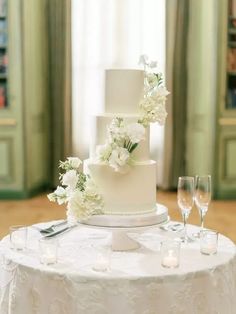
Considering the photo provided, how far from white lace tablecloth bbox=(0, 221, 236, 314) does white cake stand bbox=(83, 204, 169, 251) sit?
49 millimetres

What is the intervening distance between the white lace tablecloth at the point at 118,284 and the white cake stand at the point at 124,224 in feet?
0.16

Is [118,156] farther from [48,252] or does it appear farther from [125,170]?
[48,252]

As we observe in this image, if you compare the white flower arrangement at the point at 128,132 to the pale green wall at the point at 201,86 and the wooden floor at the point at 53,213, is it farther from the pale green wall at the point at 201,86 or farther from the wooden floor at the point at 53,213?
the pale green wall at the point at 201,86

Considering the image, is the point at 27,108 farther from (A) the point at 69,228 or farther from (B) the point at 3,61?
(A) the point at 69,228

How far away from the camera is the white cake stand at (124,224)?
1855 millimetres

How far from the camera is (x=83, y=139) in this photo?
19.2 feet

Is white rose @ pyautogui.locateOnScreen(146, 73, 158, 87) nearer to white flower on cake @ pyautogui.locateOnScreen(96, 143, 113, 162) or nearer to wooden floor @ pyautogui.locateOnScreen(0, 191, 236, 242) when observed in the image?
white flower on cake @ pyautogui.locateOnScreen(96, 143, 113, 162)

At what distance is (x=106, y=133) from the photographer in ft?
6.45

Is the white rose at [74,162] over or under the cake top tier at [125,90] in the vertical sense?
under

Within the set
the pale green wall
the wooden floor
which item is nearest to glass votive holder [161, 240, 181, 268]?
the wooden floor

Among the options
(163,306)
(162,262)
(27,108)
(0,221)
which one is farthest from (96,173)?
(27,108)

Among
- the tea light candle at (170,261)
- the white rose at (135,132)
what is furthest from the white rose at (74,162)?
the tea light candle at (170,261)

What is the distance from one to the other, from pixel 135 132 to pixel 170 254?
40 centimetres

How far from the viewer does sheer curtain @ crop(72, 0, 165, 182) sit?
222 inches
